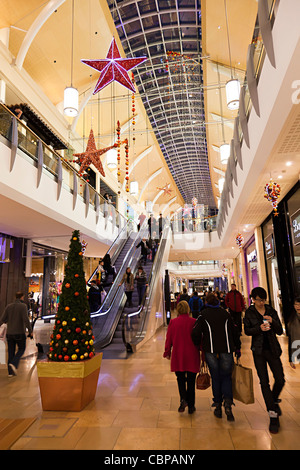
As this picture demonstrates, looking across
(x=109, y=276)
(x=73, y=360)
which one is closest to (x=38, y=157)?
(x=109, y=276)

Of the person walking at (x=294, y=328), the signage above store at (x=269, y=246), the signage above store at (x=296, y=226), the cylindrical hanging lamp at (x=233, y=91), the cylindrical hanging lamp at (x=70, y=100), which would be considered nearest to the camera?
the person walking at (x=294, y=328)

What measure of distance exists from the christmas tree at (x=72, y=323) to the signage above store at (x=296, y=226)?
18.1 feet

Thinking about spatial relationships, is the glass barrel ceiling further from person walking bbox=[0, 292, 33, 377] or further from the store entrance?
the store entrance

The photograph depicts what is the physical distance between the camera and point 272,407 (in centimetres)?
319

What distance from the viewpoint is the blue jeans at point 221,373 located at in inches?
135

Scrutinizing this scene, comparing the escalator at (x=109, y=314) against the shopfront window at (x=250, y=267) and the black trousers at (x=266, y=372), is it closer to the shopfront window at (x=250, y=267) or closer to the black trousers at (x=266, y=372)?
the black trousers at (x=266, y=372)

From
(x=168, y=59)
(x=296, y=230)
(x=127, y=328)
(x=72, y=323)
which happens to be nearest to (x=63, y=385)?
(x=72, y=323)

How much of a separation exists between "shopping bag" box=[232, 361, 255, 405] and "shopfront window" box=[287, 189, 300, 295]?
16.7 ft

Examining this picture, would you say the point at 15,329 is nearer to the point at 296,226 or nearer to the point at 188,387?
the point at 188,387

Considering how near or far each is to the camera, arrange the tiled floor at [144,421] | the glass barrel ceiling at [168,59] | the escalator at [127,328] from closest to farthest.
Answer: the tiled floor at [144,421], the escalator at [127,328], the glass barrel ceiling at [168,59]

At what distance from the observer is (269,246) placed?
10.8 metres

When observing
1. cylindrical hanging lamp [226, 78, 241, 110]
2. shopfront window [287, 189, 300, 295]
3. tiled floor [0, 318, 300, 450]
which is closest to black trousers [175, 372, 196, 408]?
tiled floor [0, 318, 300, 450]

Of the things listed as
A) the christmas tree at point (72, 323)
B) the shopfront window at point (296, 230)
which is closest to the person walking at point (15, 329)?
the christmas tree at point (72, 323)

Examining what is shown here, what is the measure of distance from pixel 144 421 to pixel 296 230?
602 cm
